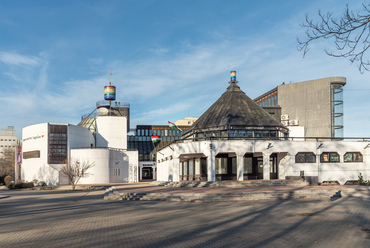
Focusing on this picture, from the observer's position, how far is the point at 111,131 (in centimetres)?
7144

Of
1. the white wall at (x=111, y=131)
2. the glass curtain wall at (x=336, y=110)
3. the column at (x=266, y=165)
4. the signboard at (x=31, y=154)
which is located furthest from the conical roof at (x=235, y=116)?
the glass curtain wall at (x=336, y=110)

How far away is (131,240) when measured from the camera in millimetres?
10859

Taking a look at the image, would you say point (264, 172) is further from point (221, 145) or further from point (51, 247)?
point (51, 247)

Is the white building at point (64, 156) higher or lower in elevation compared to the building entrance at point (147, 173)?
higher

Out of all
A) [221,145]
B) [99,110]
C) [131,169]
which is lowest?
[131,169]

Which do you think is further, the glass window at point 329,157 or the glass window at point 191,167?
the glass window at point 191,167

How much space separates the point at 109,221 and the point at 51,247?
5.09 m

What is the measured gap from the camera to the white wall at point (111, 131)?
232ft

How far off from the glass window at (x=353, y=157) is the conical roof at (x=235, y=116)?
802cm

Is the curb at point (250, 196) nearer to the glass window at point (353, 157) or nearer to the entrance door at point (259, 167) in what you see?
the glass window at point (353, 157)

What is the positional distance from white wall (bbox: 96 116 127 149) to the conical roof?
27.7 meters

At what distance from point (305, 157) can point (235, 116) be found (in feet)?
30.2

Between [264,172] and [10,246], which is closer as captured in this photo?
[10,246]

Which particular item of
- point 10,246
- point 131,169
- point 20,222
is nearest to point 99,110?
point 131,169
